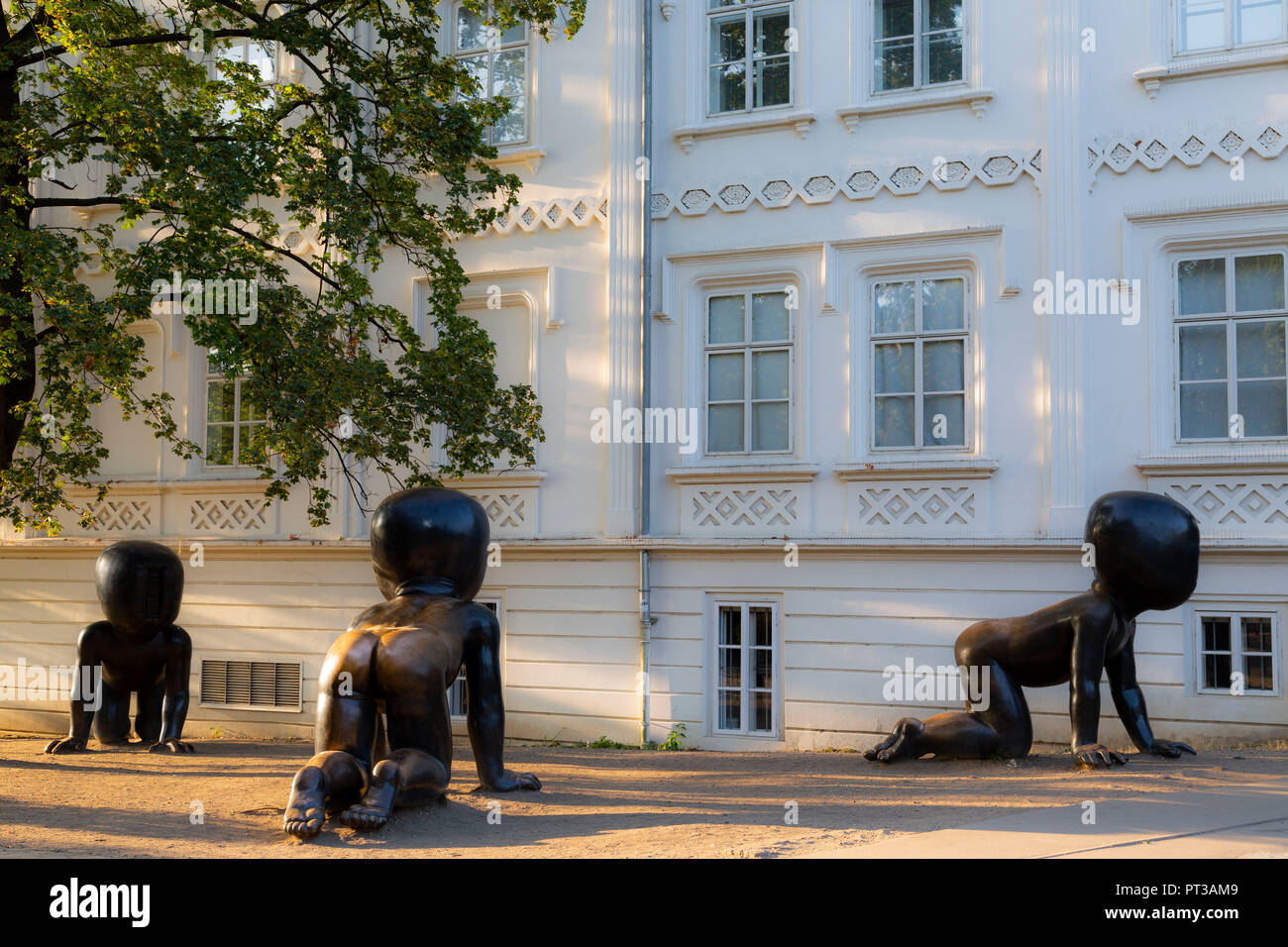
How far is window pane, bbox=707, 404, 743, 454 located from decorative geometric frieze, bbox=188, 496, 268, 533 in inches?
232

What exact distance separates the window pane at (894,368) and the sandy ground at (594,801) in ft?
12.9

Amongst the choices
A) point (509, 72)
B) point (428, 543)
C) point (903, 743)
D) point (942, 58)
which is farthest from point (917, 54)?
point (428, 543)

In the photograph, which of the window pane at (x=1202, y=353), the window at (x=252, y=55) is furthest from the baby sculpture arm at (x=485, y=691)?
the window at (x=252, y=55)

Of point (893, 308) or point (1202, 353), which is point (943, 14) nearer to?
point (893, 308)

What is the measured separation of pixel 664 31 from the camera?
14.8 m

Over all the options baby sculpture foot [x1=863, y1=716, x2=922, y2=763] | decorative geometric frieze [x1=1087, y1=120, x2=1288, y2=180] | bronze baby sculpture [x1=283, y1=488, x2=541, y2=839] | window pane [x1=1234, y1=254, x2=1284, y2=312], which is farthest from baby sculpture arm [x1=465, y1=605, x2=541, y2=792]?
window pane [x1=1234, y1=254, x2=1284, y2=312]

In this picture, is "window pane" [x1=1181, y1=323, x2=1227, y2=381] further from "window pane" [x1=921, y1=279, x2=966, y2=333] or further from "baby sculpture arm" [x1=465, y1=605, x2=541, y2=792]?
"baby sculpture arm" [x1=465, y1=605, x2=541, y2=792]

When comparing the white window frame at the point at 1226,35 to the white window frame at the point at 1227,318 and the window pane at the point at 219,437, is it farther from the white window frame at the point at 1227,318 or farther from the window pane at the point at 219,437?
the window pane at the point at 219,437

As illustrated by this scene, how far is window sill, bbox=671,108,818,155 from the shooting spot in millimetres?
14047

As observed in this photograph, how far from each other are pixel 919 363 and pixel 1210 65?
390cm

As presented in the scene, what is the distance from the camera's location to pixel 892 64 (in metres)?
13.9

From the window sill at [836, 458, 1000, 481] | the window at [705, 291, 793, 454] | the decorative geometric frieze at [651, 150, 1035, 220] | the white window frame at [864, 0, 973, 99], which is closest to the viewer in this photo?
the window sill at [836, 458, 1000, 481]

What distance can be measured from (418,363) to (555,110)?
13.8ft

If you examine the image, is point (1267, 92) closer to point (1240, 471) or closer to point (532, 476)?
point (1240, 471)
